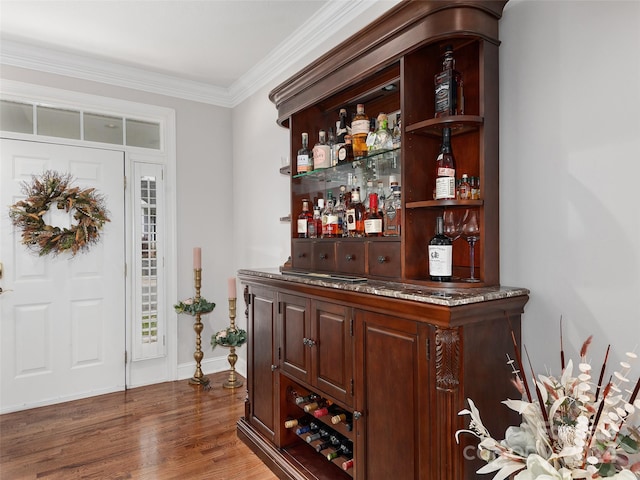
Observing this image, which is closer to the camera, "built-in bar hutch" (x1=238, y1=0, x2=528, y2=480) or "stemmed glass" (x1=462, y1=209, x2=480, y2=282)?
"built-in bar hutch" (x1=238, y1=0, x2=528, y2=480)

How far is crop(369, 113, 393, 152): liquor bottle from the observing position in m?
1.96

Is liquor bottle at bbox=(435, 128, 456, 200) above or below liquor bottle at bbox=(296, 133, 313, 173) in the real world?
below

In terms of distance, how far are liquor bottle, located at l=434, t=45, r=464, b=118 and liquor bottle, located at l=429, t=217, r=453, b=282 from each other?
53 cm

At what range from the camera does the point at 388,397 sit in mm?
1585

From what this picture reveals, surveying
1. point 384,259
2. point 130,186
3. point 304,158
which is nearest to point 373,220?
point 384,259

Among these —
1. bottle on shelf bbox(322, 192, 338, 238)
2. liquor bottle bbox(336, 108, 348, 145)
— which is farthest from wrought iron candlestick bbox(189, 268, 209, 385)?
liquor bottle bbox(336, 108, 348, 145)

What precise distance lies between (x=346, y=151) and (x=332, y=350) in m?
1.03

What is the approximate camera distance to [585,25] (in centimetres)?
146

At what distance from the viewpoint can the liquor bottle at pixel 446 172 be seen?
165 centimetres

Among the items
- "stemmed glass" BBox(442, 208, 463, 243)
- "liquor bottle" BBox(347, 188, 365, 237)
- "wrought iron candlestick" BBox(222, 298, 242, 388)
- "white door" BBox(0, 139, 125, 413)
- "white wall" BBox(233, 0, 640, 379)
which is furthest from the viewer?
"wrought iron candlestick" BBox(222, 298, 242, 388)

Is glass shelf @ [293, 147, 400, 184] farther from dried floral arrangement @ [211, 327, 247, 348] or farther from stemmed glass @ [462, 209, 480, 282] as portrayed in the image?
dried floral arrangement @ [211, 327, 247, 348]

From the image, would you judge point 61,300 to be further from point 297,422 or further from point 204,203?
point 297,422

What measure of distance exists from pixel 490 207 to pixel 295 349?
47.4 inches

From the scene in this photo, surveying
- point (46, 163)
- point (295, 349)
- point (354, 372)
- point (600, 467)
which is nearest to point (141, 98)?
point (46, 163)
